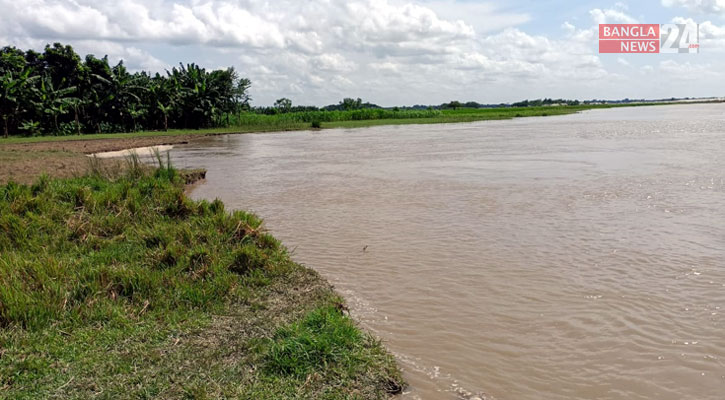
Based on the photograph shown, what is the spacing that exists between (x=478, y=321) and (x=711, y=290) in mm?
2578

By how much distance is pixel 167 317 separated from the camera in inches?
171

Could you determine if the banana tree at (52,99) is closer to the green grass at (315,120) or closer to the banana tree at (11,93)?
the banana tree at (11,93)

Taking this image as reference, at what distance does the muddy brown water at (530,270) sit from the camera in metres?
3.89

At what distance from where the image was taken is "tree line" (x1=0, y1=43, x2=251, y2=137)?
112 ft

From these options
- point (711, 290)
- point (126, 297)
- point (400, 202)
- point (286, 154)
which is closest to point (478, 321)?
point (711, 290)

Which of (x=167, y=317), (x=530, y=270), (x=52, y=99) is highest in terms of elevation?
(x=52, y=99)

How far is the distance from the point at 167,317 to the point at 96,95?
37.8 m

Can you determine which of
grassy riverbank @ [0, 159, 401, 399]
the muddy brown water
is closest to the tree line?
the muddy brown water

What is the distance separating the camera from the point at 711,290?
5.32 metres

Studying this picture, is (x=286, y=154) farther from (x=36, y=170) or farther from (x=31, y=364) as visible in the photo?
(x=31, y=364)

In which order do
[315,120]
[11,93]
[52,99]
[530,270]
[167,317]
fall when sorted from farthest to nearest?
[315,120] → [52,99] → [11,93] → [530,270] → [167,317]

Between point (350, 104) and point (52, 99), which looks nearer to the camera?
point (52, 99)

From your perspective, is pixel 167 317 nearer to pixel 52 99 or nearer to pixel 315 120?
pixel 52 99

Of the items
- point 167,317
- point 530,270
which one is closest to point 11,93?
point 167,317
